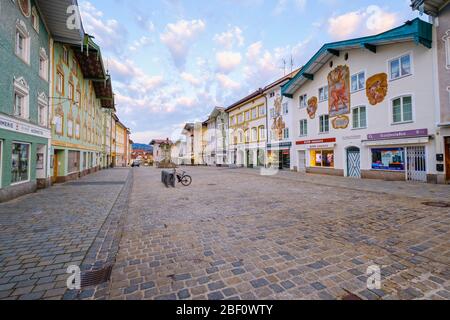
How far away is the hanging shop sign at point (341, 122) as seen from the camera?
1753 cm

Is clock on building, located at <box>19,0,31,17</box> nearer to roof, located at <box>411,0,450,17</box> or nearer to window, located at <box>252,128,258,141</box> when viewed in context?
roof, located at <box>411,0,450,17</box>

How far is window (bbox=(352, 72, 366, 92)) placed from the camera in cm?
1643

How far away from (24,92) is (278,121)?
23.8m

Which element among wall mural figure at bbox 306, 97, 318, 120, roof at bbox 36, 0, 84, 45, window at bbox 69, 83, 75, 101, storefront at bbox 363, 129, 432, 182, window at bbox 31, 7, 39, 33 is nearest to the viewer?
window at bbox 31, 7, 39, 33

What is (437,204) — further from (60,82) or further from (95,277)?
(60,82)

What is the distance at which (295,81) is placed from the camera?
73.7ft

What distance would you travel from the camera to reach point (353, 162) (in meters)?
17.2

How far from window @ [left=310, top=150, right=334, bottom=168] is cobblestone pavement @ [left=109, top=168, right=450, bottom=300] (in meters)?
12.9

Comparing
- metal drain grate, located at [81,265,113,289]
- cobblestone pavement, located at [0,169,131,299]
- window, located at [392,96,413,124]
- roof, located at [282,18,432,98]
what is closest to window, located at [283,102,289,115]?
roof, located at [282,18,432,98]

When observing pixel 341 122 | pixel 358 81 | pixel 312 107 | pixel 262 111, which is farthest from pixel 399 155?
pixel 262 111

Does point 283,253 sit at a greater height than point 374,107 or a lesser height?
lesser

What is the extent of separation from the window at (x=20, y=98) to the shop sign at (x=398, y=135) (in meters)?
21.2

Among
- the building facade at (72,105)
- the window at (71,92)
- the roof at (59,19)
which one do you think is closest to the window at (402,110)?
the roof at (59,19)
